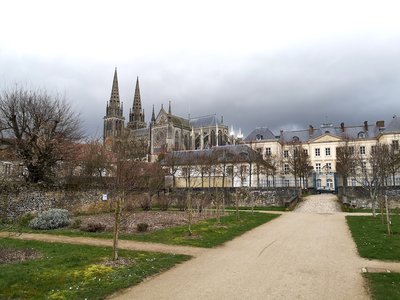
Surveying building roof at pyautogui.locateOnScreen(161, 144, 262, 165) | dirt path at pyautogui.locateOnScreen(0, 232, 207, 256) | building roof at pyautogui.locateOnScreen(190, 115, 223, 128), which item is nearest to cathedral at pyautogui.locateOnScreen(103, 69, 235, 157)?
building roof at pyautogui.locateOnScreen(190, 115, 223, 128)

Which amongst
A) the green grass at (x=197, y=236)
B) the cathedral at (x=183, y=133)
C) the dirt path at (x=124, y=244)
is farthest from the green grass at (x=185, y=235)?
the cathedral at (x=183, y=133)

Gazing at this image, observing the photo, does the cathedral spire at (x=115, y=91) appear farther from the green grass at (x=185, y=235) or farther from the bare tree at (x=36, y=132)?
the green grass at (x=185, y=235)

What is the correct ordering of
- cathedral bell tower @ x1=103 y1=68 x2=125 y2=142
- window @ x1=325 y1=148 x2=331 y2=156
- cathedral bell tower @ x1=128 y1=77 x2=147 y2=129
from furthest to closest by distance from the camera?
1. cathedral bell tower @ x1=128 y1=77 x2=147 y2=129
2. cathedral bell tower @ x1=103 y1=68 x2=125 y2=142
3. window @ x1=325 y1=148 x2=331 y2=156

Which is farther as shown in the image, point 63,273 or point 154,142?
point 154,142

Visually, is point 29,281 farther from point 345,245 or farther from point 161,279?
→ point 345,245

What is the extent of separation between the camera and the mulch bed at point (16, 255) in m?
9.29

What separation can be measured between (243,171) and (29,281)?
39.9 meters

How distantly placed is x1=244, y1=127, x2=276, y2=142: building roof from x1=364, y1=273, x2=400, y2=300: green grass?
54.9 m

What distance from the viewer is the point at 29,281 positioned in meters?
7.12

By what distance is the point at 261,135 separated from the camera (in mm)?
63031

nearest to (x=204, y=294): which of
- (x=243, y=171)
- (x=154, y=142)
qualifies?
(x=243, y=171)

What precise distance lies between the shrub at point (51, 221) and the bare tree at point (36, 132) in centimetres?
774

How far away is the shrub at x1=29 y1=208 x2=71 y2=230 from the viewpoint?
662 inches

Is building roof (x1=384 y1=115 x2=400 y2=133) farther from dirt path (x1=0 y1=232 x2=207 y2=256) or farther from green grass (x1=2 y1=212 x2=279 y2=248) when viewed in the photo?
dirt path (x1=0 y1=232 x2=207 y2=256)
